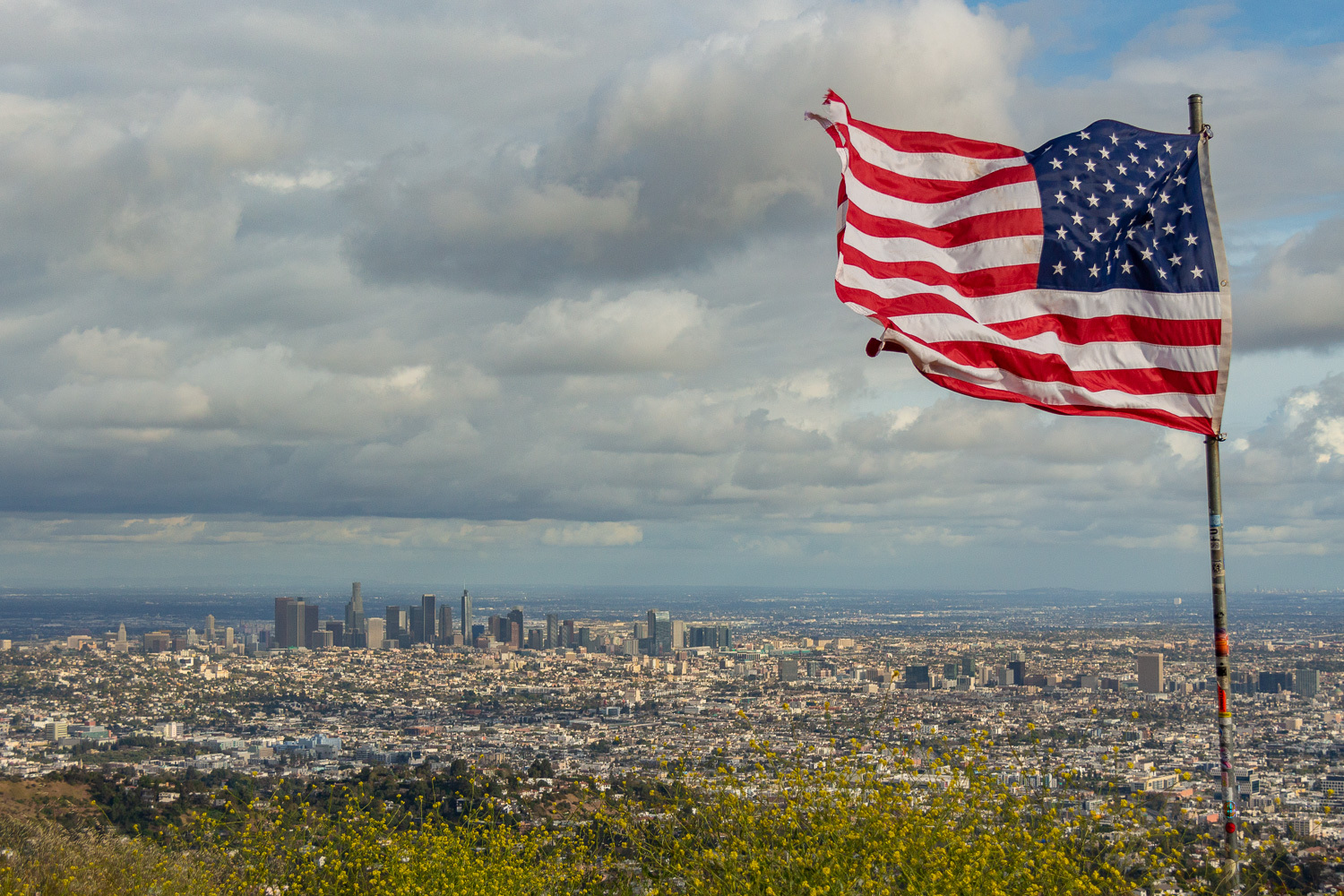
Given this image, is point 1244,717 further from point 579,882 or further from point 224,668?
point 224,668

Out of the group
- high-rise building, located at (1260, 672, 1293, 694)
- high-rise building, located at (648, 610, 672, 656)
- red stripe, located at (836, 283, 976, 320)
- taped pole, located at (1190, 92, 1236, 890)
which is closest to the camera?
taped pole, located at (1190, 92, 1236, 890)

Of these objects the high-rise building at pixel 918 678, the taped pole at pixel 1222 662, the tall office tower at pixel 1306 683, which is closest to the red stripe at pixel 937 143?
the taped pole at pixel 1222 662

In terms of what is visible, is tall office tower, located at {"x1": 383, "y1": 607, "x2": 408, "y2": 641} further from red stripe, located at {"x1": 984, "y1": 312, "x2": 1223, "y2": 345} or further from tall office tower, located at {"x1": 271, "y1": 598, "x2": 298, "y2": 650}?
red stripe, located at {"x1": 984, "y1": 312, "x2": 1223, "y2": 345}

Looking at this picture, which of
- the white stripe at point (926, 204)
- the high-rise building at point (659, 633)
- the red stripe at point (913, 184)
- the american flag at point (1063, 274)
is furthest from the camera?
the high-rise building at point (659, 633)

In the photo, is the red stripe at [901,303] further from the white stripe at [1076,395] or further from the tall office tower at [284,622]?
the tall office tower at [284,622]

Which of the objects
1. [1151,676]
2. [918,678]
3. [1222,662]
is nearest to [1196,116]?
[1222,662]

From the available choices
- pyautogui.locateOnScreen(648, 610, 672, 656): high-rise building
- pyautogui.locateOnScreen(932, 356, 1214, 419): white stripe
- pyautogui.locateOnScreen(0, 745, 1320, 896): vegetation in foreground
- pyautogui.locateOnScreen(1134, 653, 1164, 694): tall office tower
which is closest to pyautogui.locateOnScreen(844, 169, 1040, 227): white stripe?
pyautogui.locateOnScreen(932, 356, 1214, 419): white stripe
